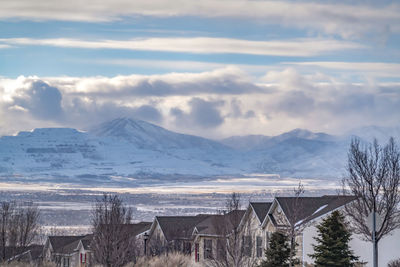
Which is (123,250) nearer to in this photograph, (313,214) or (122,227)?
(122,227)

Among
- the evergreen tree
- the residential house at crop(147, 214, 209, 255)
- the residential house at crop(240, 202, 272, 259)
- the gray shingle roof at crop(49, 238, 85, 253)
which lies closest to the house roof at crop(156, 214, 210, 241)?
the residential house at crop(147, 214, 209, 255)

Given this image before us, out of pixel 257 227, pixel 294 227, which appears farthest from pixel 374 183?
pixel 257 227

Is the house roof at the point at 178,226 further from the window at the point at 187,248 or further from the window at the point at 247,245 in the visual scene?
the window at the point at 247,245

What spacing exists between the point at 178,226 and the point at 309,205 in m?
17.9

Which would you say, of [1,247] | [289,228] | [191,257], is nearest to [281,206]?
[289,228]

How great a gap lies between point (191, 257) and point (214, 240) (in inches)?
193

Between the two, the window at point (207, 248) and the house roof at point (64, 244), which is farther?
the house roof at point (64, 244)

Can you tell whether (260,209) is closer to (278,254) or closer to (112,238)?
(112,238)

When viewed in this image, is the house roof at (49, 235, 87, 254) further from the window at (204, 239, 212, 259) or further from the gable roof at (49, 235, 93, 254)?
the window at (204, 239, 212, 259)

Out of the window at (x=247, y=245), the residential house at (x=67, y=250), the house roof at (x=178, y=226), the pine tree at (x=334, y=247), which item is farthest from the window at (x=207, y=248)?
the pine tree at (x=334, y=247)

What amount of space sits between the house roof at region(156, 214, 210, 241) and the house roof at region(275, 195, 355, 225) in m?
14.0

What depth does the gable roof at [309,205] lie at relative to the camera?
5912 centimetres

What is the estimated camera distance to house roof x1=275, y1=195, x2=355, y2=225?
59100 mm

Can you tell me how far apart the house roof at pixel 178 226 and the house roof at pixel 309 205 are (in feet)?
46.0
